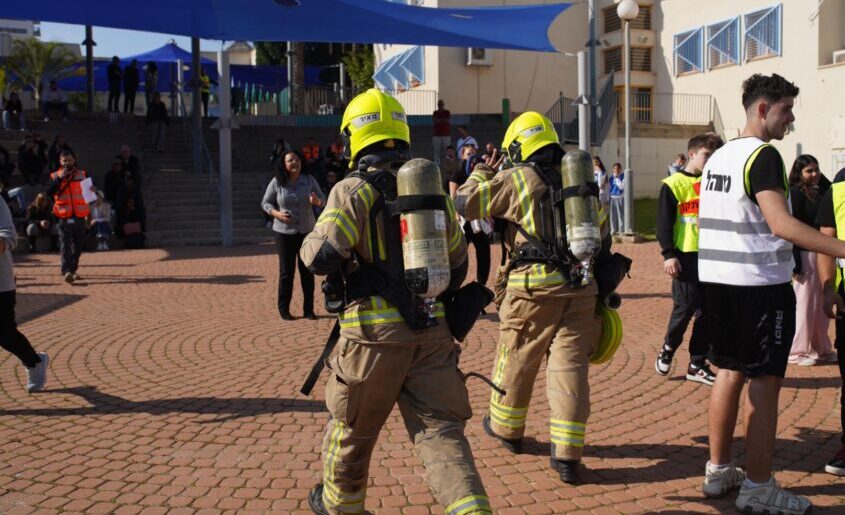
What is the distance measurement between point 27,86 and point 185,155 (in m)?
33.1

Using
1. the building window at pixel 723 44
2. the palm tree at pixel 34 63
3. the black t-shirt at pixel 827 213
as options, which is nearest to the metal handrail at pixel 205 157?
the building window at pixel 723 44

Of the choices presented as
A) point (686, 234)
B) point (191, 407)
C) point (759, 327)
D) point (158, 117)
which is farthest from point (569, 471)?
point (158, 117)

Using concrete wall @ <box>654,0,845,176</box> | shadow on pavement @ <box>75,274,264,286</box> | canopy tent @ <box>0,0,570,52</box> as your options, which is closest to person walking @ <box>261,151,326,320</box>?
shadow on pavement @ <box>75,274,264,286</box>

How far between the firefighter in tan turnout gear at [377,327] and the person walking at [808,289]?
4.29 metres

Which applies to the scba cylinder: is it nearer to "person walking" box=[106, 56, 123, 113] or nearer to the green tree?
"person walking" box=[106, 56, 123, 113]

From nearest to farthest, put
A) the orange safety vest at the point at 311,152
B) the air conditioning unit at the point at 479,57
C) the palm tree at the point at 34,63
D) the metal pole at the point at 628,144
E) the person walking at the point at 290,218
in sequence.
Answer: the person walking at the point at 290,218 < the metal pole at the point at 628,144 < the orange safety vest at the point at 311,152 < the air conditioning unit at the point at 479,57 < the palm tree at the point at 34,63

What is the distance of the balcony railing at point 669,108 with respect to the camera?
2894 centimetres

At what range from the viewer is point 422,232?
3234 mm

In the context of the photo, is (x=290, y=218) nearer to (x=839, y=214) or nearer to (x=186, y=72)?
(x=839, y=214)

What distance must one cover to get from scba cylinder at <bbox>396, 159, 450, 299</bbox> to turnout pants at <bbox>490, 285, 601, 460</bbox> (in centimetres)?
152

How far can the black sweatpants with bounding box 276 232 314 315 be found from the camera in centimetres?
947

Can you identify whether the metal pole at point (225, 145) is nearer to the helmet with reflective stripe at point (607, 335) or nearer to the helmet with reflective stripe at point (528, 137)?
the helmet with reflective stripe at point (528, 137)

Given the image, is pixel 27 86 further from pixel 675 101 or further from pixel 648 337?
pixel 648 337

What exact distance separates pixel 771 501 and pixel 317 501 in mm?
2183
